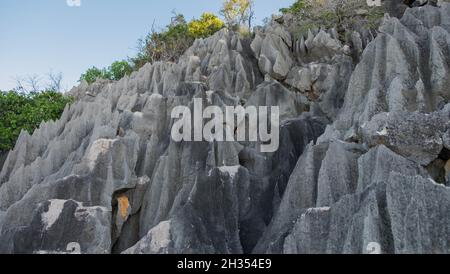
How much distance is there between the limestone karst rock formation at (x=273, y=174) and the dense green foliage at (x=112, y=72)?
11987 millimetres

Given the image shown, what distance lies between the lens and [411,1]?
20359mm

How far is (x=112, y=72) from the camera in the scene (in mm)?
29188

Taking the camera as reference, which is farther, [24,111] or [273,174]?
[24,111]

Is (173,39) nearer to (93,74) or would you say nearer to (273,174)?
(93,74)

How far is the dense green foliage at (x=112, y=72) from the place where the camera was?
2867 centimetres

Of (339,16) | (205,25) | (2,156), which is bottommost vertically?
Result: (2,156)

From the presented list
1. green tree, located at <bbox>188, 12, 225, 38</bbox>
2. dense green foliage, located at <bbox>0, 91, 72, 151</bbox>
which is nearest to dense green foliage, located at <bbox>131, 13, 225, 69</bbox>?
green tree, located at <bbox>188, 12, 225, 38</bbox>

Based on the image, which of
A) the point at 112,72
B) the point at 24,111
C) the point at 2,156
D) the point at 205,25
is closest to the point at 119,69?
the point at 112,72

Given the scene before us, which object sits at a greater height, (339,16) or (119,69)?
(339,16)

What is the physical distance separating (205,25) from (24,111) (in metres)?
12.6

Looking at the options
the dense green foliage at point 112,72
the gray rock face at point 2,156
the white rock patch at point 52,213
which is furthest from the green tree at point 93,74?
the white rock patch at point 52,213
